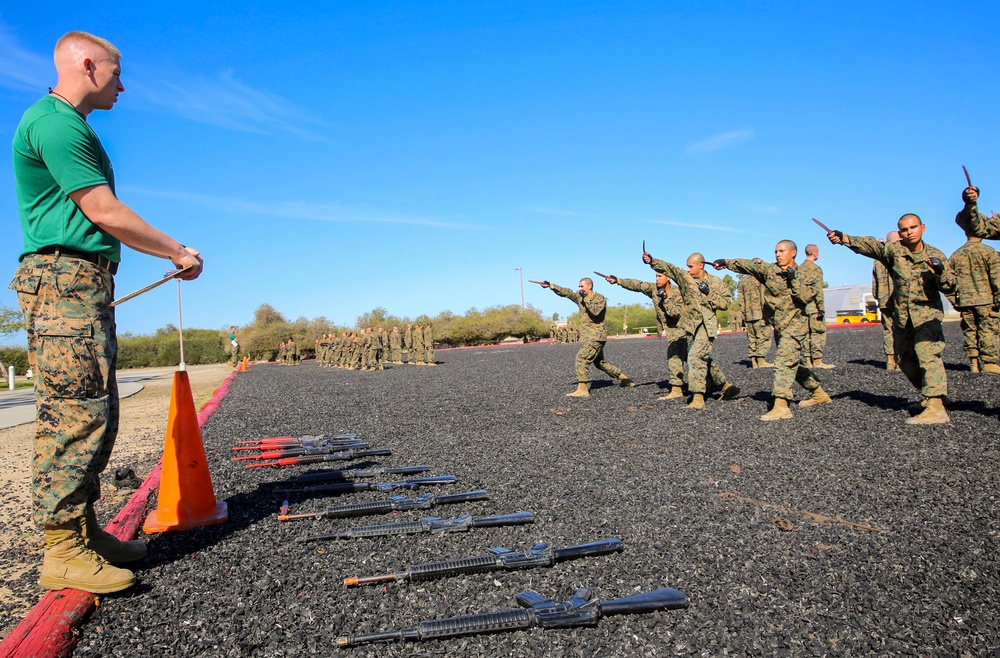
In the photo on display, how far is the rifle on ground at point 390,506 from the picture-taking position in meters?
4.08

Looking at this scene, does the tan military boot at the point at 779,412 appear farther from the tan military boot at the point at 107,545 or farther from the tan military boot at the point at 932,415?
the tan military boot at the point at 107,545

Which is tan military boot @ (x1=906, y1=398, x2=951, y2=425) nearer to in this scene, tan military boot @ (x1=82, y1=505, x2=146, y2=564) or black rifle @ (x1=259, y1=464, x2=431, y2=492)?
black rifle @ (x1=259, y1=464, x2=431, y2=492)

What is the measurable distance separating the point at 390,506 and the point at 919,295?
599 centimetres

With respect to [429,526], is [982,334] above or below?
above

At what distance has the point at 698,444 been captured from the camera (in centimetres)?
626

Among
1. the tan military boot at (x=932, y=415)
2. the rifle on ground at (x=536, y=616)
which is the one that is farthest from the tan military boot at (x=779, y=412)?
the rifle on ground at (x=536, y=616)

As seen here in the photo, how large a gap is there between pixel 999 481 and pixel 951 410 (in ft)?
10.4

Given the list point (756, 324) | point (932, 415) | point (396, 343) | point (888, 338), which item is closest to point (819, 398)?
point (932, 415)

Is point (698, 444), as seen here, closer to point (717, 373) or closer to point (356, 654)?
point (717, 373)

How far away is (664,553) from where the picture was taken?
339 centimetres

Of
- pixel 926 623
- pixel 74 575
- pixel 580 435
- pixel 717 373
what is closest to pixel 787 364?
pixel 717 373

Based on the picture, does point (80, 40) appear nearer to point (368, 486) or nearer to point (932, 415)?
point (368, 486)

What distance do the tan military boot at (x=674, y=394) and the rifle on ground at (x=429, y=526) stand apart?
6435 mm

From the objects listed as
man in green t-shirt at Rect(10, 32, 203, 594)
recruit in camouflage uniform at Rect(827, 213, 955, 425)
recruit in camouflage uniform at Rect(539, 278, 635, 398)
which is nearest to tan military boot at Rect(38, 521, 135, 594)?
man in green t-shirt at Rect(10, 32, 203, 594)
